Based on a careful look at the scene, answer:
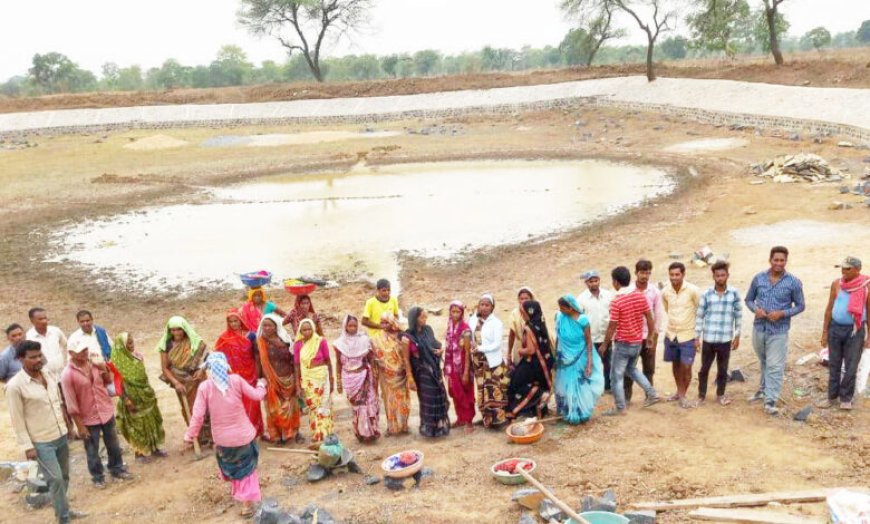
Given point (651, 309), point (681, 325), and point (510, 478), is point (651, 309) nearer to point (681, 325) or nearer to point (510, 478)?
point (681, 325)

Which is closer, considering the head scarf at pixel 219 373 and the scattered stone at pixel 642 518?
the scattered stone at pixel 642 518

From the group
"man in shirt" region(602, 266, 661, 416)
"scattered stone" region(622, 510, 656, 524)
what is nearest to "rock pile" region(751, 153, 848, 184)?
"man in shirt" region(602, 266, 661, 416)

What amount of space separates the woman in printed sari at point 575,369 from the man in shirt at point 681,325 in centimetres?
78

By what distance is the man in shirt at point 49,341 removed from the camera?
20.6 ft

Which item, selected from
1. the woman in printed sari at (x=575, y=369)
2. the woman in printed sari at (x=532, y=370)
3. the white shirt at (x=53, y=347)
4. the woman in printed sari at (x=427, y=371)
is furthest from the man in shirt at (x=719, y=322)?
the white shirt at (x=53, y=347)

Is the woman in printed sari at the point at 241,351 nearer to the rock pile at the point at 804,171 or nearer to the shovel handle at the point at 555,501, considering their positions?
the shovel handle at the point at 555,501

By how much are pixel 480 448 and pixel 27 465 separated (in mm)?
4216

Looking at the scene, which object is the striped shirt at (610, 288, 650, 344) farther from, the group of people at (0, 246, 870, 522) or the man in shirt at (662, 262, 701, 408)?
the man in shirt at (662, 262, 701, 408)

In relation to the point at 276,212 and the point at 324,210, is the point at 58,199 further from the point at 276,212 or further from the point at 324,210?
the point at 324,210

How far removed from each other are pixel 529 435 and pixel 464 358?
0.94m

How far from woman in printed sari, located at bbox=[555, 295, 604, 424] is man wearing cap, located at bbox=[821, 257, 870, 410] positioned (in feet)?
6.64

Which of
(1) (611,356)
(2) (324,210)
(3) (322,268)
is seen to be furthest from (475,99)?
(1) (611,356)

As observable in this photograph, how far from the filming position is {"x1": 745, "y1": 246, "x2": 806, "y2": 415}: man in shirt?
5648mm

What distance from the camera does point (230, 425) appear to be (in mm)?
4879
